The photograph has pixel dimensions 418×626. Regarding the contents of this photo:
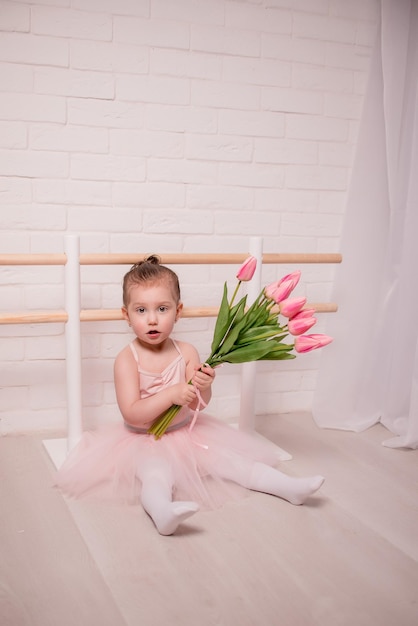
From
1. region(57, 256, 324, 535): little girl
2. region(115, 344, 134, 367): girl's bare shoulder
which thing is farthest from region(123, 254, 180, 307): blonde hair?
region(115, 344, 134, 367): girl's bare shoulder

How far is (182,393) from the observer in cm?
194

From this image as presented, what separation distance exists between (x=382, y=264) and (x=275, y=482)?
107cm

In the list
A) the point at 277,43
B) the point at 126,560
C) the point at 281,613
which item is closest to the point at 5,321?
the point at 126,560

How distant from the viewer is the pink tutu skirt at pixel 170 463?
6.23ft

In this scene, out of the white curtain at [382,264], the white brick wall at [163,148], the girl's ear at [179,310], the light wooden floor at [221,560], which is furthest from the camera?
the white curtain at [382,264]

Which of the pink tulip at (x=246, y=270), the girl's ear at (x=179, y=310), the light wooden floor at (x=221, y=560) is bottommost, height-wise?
the light wooden floor at (x=221, y=560)

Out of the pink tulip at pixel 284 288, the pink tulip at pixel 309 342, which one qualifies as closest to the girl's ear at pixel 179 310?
the pink tulip at pixel 284 288

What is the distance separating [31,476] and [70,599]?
716 millimetres

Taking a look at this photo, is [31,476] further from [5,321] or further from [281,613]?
[281,613]

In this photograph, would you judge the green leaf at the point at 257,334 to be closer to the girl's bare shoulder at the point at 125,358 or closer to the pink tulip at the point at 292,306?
the pink tulip at the point at 292,306

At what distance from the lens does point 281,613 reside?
1343 millimetres

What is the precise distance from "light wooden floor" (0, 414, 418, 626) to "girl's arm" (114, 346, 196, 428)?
0.28 metres

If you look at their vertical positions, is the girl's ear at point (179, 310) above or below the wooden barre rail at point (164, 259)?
below

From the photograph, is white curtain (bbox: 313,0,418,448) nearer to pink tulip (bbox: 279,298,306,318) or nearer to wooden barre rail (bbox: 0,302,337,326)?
wooden barre rail (bbox: 0,302,337,326)
